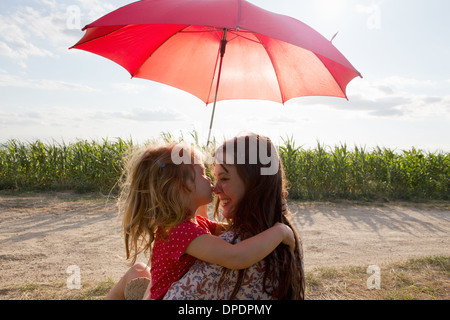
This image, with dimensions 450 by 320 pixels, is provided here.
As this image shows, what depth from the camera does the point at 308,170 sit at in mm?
9445

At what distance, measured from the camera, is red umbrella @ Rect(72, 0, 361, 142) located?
2.53 m

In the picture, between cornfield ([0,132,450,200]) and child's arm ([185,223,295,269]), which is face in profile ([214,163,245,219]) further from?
cornfield ([0,132,450,200])

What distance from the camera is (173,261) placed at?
179 cm

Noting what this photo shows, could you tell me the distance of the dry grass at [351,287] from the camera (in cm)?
332

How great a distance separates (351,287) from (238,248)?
93.4 inches

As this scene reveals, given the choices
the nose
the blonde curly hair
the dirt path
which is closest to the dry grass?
the dirt path

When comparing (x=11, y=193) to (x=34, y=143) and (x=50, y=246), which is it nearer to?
(x=34, y=143)

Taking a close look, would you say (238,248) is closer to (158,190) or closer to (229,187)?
(229,187)

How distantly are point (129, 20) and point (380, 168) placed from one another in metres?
9.05

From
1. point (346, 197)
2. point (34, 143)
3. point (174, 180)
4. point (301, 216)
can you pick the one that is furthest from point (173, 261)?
point (34, 143)

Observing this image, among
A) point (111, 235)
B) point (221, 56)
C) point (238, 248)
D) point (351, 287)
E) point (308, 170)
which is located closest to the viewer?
point (238, 248)

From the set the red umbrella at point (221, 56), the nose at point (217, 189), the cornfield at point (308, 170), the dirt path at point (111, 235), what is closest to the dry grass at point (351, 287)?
the dirt path at point (111, 235)

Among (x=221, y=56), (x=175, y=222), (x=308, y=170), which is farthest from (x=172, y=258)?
(x=308, y=170)

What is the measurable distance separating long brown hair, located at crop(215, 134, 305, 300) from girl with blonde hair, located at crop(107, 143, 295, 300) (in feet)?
0.25
